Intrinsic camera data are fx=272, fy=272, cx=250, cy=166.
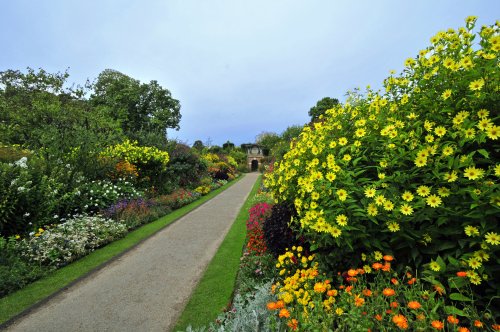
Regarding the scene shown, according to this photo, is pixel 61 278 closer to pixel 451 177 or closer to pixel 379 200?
pixel 379 200

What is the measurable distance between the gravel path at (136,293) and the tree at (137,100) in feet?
89.0

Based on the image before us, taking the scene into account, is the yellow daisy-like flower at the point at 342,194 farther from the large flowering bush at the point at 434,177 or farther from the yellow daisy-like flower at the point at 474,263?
the yellow daisy-like flower at the point at 474,263

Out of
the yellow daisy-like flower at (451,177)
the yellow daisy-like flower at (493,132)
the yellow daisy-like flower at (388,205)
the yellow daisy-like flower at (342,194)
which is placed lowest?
the yellow daisy-like flower at (388,205)

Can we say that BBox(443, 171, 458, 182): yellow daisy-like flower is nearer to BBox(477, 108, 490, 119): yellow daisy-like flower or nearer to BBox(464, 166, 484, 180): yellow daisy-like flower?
BBox(464, 166, 484, 180): yellow daisy-like flower

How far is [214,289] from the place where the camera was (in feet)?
15.1

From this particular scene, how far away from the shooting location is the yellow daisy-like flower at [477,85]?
2357 millimetres

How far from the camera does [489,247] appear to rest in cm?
214

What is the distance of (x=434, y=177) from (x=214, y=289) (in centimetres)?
370

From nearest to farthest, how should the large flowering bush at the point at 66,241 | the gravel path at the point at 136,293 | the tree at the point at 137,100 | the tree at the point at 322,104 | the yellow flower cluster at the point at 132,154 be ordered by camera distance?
the gravel path at the point at 136,293 → the large flowering bush at the point at 66,241 → the yellow flower cluster at the point at 132,154 → the tree at the point at 137,100 → the tree at the point at 322,104

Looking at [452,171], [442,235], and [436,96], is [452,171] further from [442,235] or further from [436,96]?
[436,96]

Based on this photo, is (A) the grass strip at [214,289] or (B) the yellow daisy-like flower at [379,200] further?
(A) the grass strip at [214,289]

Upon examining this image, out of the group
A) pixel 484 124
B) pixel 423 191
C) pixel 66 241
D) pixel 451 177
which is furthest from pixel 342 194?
pixel 66 241

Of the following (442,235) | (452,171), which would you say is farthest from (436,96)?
(442,235)

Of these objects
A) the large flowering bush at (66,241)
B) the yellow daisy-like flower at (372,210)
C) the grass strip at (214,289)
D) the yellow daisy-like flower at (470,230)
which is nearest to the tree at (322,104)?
the grass strip at (214,289)
